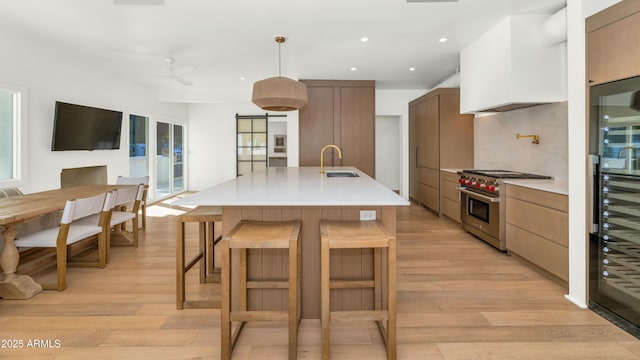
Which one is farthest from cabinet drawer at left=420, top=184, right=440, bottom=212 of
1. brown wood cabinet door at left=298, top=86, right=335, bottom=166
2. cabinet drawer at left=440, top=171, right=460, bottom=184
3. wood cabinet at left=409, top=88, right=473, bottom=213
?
brown wood cabinet door at left=298, top=86, right=335, bottom=166

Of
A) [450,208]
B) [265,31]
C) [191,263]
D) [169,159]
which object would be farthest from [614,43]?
[169,159]

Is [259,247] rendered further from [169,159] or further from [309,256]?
[169,159]

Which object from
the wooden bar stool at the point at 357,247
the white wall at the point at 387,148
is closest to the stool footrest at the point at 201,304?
the wooden bar stool at the point at 357,247

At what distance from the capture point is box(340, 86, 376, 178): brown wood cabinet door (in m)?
6.06

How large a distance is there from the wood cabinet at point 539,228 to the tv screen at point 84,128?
18.2 feet

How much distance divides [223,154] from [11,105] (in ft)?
17.6

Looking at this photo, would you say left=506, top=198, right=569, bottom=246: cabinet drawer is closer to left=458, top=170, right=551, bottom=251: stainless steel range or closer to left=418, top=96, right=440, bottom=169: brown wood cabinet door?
left=458, top=170, right=551, bottom=251: stainless steel range

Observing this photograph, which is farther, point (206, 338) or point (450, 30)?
point (450, 30)

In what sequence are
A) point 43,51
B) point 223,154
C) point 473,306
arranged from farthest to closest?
point 223,154
point 43,51
point 473,306

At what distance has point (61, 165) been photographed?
15.3 feet

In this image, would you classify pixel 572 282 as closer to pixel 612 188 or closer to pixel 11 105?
pixel 612 188

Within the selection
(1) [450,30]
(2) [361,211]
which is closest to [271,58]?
(1) [450,30]

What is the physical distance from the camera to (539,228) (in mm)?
3055

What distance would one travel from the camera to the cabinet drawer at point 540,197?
2746 mm
